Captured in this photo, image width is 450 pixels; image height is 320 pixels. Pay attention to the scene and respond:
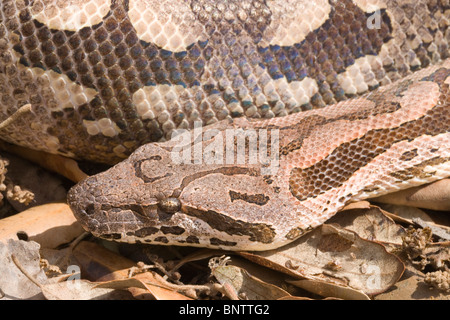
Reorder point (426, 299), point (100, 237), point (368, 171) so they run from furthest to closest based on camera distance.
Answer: point (368, 171) < point (100, 237) < point (426, 299)

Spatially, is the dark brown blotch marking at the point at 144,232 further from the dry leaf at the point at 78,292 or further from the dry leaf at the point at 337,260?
the dry leaf at the point at 337,260

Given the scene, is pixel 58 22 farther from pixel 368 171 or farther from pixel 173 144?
pixel 368 171

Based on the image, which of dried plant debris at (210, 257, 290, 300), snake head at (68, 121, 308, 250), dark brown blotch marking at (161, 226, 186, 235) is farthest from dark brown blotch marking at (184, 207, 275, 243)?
dried plant debris at (210, 257, 290, 300)

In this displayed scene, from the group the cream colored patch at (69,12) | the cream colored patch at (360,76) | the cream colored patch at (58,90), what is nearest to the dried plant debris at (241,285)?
the cream colored patch at (58,90)

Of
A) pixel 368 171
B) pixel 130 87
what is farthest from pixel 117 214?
pixel 368 171

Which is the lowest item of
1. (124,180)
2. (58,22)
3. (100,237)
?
(100,237)

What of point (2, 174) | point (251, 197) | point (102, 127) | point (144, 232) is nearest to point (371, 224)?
point (251, 197)

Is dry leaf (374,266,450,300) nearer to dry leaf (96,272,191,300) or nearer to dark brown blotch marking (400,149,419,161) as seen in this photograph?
dark brown blotch marking (400,149,419,161)

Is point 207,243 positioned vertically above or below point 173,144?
below

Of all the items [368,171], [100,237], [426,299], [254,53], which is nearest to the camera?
[426,299]
